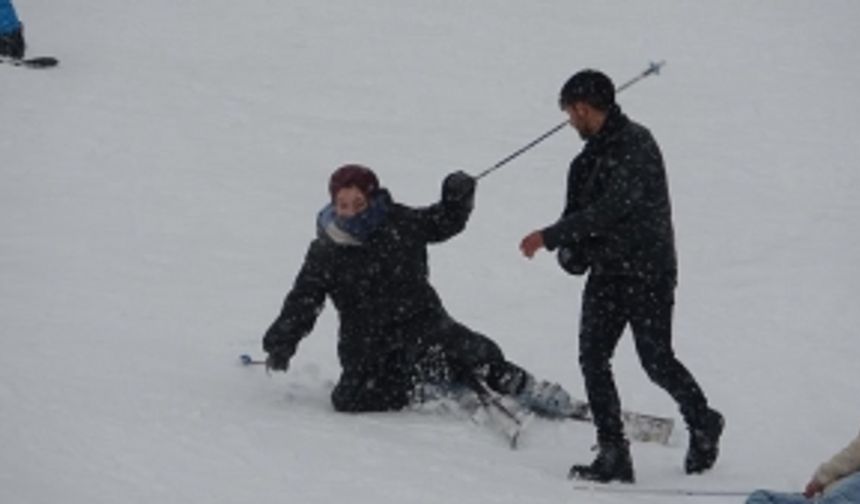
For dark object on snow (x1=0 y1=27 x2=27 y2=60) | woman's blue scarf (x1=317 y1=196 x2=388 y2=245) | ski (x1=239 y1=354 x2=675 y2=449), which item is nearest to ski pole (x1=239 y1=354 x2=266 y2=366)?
woman's blue scarf (x1=317 y1=196 x2=388 y2=245)

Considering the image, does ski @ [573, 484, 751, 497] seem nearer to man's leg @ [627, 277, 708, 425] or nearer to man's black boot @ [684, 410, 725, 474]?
man's black boot @ [684, 410, 725, 474]

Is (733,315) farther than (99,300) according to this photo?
Yes

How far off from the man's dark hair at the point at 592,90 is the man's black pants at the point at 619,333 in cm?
86

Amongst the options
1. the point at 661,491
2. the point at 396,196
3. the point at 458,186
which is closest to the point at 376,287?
the point at 458,186

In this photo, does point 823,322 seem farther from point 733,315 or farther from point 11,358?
point 11,358

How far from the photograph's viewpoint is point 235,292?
8.80 metres

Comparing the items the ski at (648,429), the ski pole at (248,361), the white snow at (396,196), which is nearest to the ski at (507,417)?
the ski at (648,429)

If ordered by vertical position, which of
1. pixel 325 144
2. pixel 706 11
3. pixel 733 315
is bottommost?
pixel 733 315

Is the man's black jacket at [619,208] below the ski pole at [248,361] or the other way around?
the other way around

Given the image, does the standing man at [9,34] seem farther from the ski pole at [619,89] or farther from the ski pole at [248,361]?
the ski pole at [619,89]

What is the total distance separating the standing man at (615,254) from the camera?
17.2ft

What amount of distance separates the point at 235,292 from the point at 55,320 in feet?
5.45

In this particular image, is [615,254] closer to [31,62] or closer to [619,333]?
[619,333]

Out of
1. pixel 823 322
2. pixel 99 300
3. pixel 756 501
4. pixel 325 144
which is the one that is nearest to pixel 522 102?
pixel 325 144
